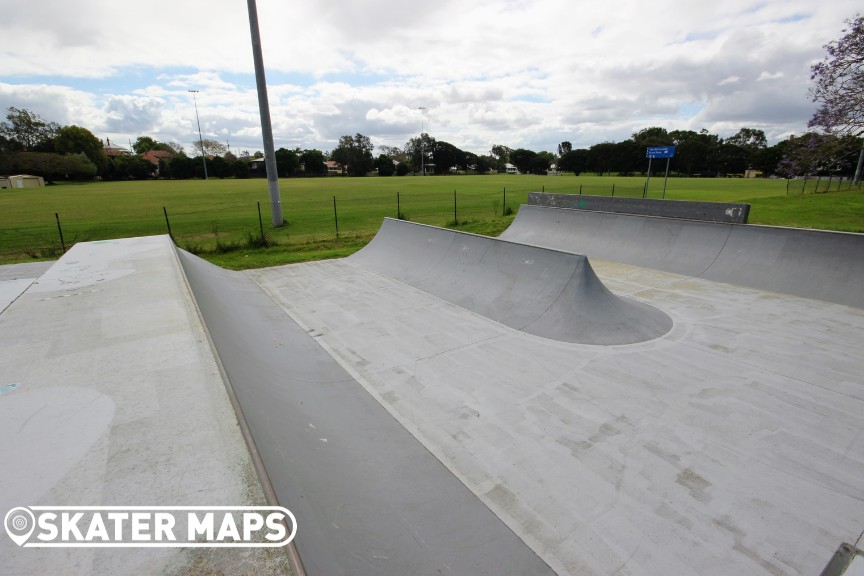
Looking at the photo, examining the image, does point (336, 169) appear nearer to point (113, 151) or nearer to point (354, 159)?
point (354, 159)

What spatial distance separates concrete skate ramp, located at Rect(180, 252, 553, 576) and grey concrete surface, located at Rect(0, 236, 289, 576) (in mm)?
449

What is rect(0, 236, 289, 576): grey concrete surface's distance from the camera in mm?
1478

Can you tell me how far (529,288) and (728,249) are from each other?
5127 mm

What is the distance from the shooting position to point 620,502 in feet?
9.18

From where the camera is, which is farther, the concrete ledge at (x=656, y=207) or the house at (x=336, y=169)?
the house at (x=336, y=169)

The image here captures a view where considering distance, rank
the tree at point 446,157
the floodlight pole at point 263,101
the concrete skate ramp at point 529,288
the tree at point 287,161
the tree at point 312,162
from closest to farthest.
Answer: the concrete skate ramp at point 529,288 → the floodlight pole at point 263,101 → the tree at point 287,161 → the tree at point 312,162 → the tree at point 446,157

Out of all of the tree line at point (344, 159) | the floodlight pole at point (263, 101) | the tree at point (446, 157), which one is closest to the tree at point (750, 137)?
the tree line at point (344, 159)

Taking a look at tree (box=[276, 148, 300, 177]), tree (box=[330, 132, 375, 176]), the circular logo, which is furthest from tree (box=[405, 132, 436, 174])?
the circular logo

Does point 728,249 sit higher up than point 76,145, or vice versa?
point 76,145

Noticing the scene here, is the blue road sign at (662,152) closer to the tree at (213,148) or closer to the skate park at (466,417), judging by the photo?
the skate park at (466,417)

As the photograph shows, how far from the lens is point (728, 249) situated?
28.0 feet

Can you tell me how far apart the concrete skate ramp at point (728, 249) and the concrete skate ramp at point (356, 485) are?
297 inches

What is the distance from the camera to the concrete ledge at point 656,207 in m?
9.01

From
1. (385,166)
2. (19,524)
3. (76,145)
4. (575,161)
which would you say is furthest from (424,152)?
(19,524)
